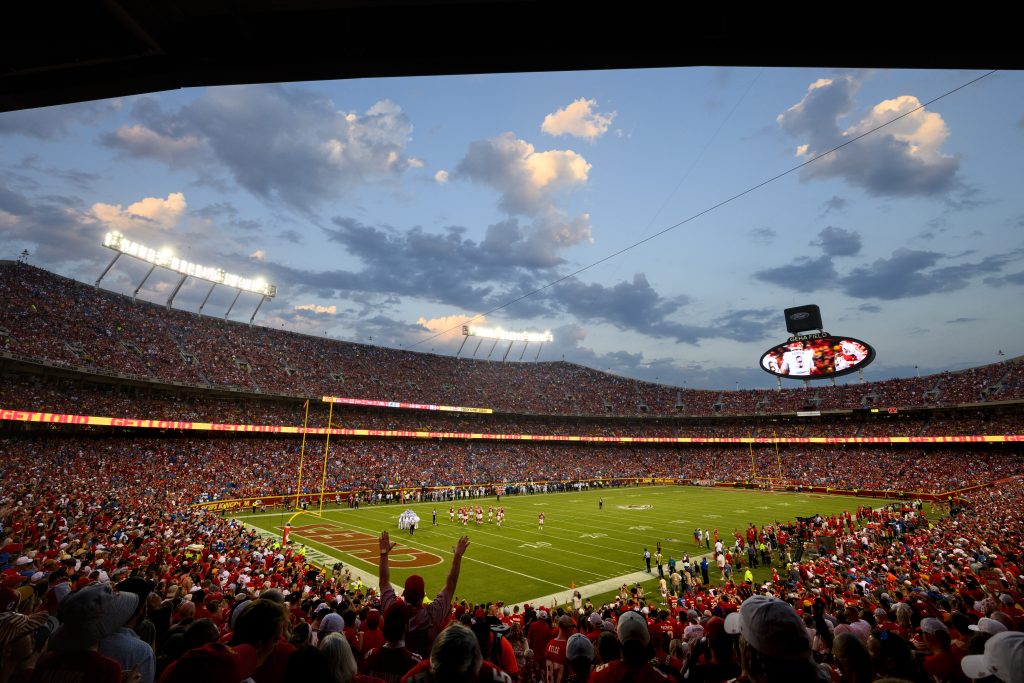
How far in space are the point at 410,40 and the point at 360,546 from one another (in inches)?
949

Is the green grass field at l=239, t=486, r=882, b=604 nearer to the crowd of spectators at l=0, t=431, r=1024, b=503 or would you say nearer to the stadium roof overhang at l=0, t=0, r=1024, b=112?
the crowd of spectators at l=0, t=431, r=1024, b=503

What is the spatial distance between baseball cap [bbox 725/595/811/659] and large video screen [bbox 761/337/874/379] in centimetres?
6834

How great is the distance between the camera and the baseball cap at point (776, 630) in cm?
188

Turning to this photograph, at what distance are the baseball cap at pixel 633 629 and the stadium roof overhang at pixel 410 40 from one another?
4.07 meters

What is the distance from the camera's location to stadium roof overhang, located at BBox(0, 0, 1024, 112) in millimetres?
3404

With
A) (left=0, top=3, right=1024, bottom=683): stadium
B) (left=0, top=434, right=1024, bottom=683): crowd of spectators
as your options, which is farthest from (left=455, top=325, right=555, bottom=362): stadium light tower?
(left=0, top=434, right=1024, bottom=683): crowd of spectators

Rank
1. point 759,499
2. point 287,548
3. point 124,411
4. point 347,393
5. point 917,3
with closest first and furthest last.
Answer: point 917,3 < point 287,548 < point 124,411 < point 759,499 < point 347,393

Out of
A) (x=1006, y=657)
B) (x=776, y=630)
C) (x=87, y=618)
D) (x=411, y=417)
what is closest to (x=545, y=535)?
(x=1006, y=657)

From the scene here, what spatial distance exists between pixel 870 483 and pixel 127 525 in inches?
2133

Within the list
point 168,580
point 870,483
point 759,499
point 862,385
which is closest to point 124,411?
point 168,580

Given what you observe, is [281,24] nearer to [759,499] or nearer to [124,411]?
[124,411]

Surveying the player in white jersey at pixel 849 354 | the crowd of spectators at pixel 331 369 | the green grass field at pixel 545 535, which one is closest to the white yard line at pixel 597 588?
the green grass field at pixel 545 535

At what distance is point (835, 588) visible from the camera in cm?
1331

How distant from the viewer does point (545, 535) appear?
27.3m
